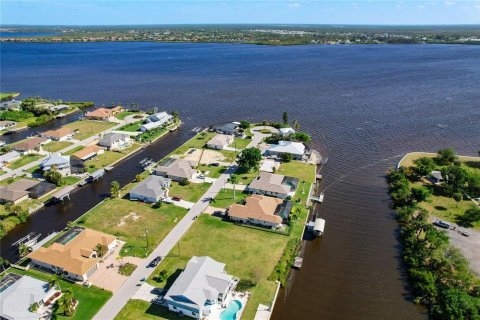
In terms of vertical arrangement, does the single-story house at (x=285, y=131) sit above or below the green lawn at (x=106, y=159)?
above

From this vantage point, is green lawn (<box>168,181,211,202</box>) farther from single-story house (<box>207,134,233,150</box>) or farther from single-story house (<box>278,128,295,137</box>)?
single-story house (<box>278,128,295,137</box>)

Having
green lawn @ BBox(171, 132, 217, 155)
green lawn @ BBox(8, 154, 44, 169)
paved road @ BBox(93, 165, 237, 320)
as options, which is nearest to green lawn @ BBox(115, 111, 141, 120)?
green lawn @ BBox(171, 132, 217, 155)

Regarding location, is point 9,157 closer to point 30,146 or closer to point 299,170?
point 30,146

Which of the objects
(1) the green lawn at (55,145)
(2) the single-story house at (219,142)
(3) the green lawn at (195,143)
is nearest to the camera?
(3) the green lawn at (195,143)

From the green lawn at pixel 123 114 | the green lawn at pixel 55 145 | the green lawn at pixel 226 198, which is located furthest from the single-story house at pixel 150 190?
the green lawn at pixel 123 114

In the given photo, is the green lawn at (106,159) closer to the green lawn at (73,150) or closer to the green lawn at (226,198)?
the green lawn at (73,150)

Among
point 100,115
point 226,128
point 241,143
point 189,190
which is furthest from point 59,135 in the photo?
point 241,143

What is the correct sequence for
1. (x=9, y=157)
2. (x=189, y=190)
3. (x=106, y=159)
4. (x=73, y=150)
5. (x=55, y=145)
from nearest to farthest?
(x=189, y=190)
(x=9, y=157)
(x=106, y=159)
(x=73, y=150)
(x=55, y=145)
